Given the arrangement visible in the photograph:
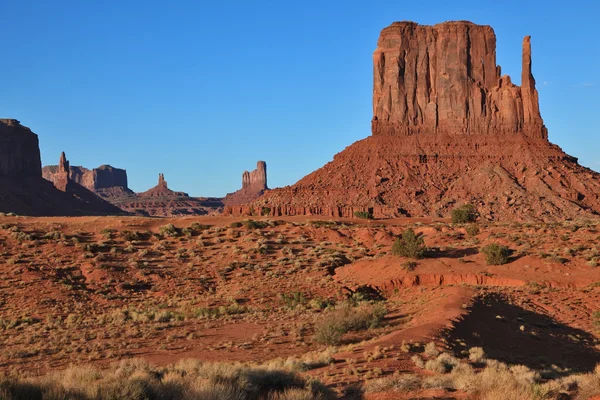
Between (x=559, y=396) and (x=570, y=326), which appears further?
(x=570, y=326)

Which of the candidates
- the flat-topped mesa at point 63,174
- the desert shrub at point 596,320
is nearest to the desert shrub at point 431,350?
the desert shrub at point 596,320

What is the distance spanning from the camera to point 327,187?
282ft

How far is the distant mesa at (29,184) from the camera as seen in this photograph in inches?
4889

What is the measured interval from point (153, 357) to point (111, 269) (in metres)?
16.5

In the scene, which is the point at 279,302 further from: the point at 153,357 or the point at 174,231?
the point at 174,231

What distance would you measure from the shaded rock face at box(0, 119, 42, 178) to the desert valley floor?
10081 centimetres

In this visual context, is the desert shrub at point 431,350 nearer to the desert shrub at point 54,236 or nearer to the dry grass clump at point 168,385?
the dry grass clump at point 168,385

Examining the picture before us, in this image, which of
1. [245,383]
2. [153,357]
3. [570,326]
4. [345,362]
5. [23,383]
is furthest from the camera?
[570,326]

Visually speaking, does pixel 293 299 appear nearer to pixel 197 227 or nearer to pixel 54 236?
pixel 54 236

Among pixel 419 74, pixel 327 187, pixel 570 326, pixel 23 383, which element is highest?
pixel 419 74

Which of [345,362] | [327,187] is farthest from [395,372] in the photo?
[327,187]

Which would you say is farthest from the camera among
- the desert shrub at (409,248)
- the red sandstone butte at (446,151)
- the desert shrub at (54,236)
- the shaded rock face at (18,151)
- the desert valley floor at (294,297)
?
the shaded rock face at (18,151)

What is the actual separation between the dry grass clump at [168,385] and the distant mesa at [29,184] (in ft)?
383

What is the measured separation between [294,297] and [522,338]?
430 inches
